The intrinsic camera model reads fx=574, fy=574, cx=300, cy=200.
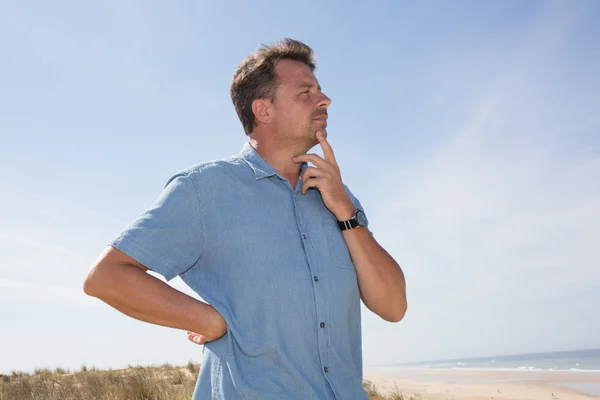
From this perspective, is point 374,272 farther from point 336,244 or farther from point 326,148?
point 326,148

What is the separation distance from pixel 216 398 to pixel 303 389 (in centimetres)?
36

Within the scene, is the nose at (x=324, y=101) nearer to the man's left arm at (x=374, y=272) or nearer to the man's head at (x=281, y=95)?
the man's head at (x=281, y=95)

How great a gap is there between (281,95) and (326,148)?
1.33ft

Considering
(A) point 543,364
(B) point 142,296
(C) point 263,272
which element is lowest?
(B) point 142,296

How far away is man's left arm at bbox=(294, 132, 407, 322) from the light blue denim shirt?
0.42 ft

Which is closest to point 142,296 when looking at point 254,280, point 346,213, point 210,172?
point 254,280

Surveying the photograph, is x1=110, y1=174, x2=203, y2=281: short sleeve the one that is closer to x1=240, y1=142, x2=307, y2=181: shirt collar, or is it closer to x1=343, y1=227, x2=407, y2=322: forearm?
x1=240, y1=142, x2=307, y2=181: shirt collar

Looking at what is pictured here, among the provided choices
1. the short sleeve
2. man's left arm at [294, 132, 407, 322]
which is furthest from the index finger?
the short sleeve

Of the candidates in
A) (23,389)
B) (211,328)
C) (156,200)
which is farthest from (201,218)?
(23,389)

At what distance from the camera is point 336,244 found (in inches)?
108

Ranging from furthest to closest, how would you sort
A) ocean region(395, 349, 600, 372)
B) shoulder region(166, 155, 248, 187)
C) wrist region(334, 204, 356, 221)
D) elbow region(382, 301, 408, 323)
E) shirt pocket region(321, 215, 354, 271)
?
1. ocean region(395, 349, 600, 372)
2. elbow region(382, 301, 408, 323)
3. wrist region(334, 204, 356, 221)
4. shirt pocket region(321, 215, 354, 271)
5. shoulder region(166, 155, 248, 187)

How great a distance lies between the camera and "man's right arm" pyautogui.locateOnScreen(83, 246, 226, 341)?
2197 mm

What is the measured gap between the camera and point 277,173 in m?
2.80

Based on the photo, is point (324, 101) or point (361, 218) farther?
point (324, 101)
